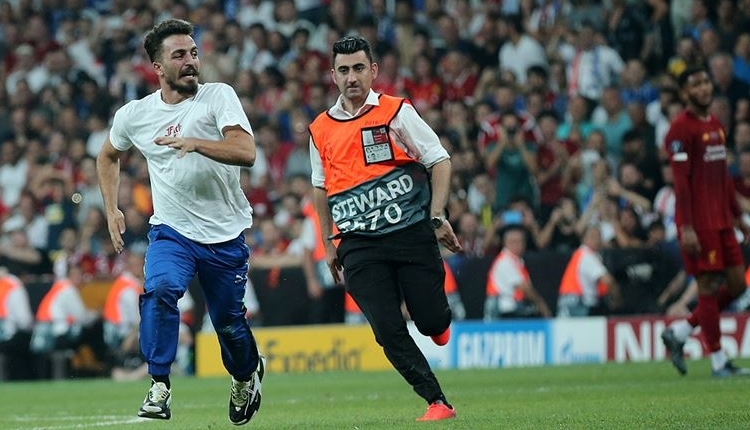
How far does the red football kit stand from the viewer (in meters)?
12.4

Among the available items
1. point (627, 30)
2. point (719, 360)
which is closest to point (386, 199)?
point (719, 360)

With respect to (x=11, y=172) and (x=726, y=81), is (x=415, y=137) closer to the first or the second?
(x=726, y=81)

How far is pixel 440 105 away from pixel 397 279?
442 inches

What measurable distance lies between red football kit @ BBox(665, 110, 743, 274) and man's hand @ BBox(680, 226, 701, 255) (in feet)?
0.25

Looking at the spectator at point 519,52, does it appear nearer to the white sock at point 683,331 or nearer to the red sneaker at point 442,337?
the white sock at point 683,331

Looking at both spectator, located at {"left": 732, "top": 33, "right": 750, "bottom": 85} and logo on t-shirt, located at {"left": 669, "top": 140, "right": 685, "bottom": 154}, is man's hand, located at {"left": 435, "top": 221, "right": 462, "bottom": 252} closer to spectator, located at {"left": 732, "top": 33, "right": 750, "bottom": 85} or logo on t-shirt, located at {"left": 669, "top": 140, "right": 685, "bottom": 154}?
logo on t-shirt, located at {"left": 669, "top": 140, "right": 685, "bottom": 154}

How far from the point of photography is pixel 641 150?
1833 centimetres

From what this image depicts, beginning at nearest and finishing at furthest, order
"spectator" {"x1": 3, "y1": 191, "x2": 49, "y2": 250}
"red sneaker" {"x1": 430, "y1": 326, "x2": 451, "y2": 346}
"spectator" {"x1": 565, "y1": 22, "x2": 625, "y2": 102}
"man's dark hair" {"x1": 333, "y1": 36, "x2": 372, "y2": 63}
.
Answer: "man's dark hair" {"x1": 333, "y1": 36, "x2": 372, "y2": 63} → "red sneaker" {"x1": 430, "y1": 326, "x2": 451, "y2": 346} → "spectator" {"x1": 565, "y1": 22, "x2": 625, "y2": 102} → "spectator" {"x1": 3, "y1": 191, "x2": 49, "y2": 250}

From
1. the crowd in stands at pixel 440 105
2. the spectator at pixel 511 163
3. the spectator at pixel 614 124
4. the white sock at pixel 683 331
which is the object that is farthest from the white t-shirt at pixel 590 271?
the white sock at pixel 683 331

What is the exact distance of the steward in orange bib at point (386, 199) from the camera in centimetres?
930

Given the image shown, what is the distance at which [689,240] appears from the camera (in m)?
12.3

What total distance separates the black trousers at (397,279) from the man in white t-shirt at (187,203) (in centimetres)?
72

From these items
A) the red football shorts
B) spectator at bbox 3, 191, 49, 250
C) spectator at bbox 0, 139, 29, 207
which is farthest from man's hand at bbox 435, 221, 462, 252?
spectator at bbox 0, 139, 29, 207

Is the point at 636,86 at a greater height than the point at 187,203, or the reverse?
the point at 636,86
